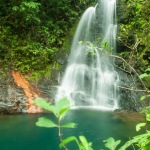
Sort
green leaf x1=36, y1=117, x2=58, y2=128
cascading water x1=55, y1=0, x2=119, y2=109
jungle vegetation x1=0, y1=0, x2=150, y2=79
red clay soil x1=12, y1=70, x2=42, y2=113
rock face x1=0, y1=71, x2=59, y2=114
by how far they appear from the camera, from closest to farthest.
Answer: green leaf x1=36, y1=117, x2=58, y2=128 → rock face x1=0, y1=71, x2=59, y2=114 → red clay soil x1=12, y1=70, x2=42, y2=113 → jungle vegetation x1=0, y1=0, x2=150, y2=79 → cascading water x1=55, y1=0, x2=119, y2=109

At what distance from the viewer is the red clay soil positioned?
26.8 ft

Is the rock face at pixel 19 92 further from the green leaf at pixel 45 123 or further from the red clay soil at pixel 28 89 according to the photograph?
the green leaf at pixel 45 123

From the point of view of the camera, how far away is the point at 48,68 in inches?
381

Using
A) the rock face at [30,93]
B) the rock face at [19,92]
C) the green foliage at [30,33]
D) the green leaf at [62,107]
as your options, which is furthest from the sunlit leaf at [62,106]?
the green foliage at [30,33]

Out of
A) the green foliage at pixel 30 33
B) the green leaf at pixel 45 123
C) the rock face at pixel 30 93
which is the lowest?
the rock face at pixel 30 93

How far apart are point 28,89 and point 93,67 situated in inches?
113

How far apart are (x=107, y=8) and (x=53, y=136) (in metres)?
7.24

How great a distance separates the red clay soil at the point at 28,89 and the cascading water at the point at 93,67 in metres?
0.91

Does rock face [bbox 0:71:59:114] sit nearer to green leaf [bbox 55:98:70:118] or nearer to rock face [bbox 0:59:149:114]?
rock face [bbox 0:59:149:114]

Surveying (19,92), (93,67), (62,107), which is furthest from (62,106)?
(93,67)

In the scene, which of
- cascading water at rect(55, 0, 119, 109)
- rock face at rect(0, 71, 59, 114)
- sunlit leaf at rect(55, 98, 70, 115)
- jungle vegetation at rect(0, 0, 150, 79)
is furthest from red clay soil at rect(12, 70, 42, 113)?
sunlit leaf at rect(55, 98, 70, 115)

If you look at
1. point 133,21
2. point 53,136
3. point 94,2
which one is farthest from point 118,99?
→ point 94,2

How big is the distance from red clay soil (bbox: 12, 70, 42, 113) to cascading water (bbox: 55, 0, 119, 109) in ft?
2.99

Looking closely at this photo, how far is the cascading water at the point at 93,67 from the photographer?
9.22 metres
